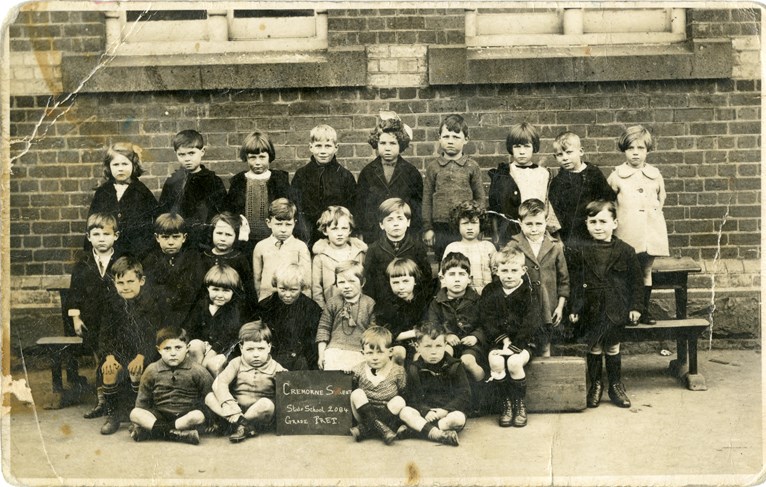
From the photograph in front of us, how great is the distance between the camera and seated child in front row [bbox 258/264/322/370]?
588cm

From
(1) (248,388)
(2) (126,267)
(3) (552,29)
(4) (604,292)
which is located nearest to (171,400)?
(1) (248,388)

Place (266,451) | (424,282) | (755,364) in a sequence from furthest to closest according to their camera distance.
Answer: (755,364) < (424,282) < (266,451)

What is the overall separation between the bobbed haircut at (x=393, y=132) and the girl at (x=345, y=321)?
40.8 inches

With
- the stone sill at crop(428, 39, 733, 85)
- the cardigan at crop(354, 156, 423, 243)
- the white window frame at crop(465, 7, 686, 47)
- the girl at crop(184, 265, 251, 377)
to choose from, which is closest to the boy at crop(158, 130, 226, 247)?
the girl at crop(184, 265, 251, 377)

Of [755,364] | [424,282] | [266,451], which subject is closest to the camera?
[266,451]

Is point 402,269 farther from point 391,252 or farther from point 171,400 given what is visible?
point 171,400

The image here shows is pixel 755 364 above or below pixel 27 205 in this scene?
below

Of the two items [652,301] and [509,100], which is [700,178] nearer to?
[652,301]

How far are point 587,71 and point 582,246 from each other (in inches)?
56.4

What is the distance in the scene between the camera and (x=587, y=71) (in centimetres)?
679

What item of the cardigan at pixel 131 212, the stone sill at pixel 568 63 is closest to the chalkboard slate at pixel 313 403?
the cardigan at pixel 131 212

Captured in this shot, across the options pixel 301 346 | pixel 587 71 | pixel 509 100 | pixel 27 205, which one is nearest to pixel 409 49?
pixel 509 100

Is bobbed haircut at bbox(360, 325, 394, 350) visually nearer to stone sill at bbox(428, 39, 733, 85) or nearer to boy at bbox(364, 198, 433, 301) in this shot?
boy at bbox(364, 198, 433, 301)

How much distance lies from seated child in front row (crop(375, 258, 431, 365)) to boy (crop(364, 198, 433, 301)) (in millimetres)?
30
